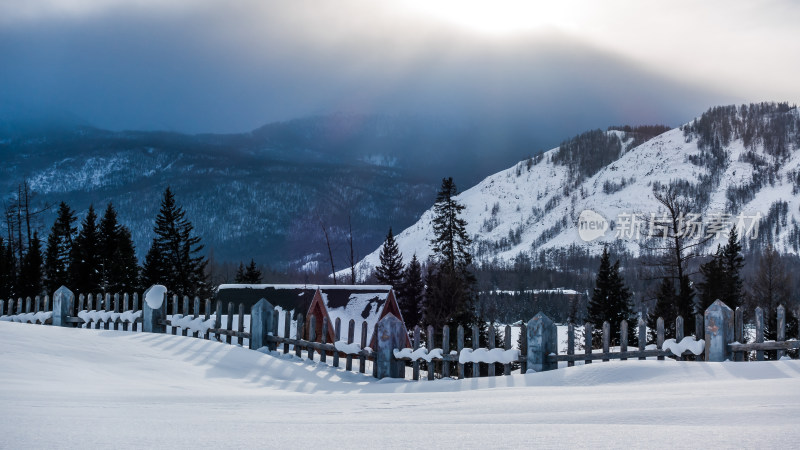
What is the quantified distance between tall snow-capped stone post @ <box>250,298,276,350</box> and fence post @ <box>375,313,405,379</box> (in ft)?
10.8

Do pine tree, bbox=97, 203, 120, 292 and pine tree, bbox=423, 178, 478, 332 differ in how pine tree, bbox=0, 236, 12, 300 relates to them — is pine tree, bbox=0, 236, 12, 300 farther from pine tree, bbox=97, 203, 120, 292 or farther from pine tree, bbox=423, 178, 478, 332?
pine tree, bbox=423, 178, 478, 332

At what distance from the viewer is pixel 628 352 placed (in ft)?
38.9

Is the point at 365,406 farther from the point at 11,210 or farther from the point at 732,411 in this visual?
the point at 11,210

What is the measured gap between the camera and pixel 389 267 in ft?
227

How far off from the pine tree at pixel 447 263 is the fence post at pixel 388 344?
32.0m

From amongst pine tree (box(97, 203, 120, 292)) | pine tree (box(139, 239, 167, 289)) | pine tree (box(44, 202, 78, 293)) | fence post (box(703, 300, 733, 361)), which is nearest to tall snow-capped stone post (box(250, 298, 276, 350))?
fence post (box(703, 300, 733, 361))

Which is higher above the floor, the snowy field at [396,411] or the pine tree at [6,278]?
the pine tree at [6,278]

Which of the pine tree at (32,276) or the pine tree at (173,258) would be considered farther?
the pine tree at (173,258)

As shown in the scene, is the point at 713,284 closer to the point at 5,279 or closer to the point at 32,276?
the point at 32,276

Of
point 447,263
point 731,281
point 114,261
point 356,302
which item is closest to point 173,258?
point 114,261

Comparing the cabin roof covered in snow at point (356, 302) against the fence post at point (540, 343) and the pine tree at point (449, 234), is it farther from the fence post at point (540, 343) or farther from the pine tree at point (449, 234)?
the pine tree at point (449, 234)

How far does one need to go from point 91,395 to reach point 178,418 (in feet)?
8.63

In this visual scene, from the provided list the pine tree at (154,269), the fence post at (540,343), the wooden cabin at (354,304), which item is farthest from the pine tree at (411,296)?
the fence post at (540,343)

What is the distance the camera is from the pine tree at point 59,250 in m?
47.7
